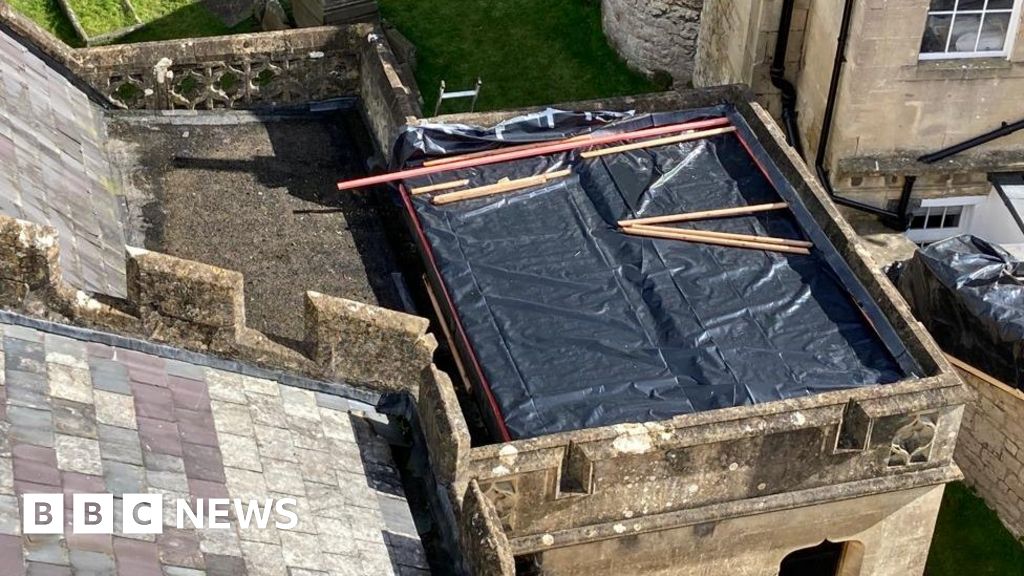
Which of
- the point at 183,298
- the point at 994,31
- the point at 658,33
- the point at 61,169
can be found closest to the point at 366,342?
the point at 183,298

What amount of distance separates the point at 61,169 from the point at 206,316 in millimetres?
4215

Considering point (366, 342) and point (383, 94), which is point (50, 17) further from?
point (366, 342)

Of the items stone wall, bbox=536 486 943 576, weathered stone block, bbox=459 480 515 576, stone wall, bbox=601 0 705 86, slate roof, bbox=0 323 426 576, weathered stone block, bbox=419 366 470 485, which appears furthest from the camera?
stone wall, bbox=601 0 705 86

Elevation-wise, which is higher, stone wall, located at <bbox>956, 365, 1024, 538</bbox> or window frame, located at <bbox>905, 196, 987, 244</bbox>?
window frame, located at <bbox>905, 196, 987, 244</bbox>

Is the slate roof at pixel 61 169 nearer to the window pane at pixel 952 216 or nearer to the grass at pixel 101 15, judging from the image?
the window pane at pixel 952 216

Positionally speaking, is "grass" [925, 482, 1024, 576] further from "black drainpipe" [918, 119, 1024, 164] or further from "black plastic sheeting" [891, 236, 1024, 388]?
"black drainpipe" [918, 119, 1024, 164]

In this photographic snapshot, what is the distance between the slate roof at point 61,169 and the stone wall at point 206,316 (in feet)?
4.10

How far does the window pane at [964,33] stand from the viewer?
60.5 feet

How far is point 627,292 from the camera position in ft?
53.7

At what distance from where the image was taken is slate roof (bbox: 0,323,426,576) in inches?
426

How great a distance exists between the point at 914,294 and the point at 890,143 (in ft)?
6.24

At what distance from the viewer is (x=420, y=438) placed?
1359 cm

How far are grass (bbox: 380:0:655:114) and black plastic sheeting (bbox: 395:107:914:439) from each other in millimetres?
9004

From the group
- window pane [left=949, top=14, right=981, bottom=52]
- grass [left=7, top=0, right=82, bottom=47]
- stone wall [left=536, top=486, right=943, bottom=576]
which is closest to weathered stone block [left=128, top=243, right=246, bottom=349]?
stone wall [left=536, top=486, right=943, bottom=576]
